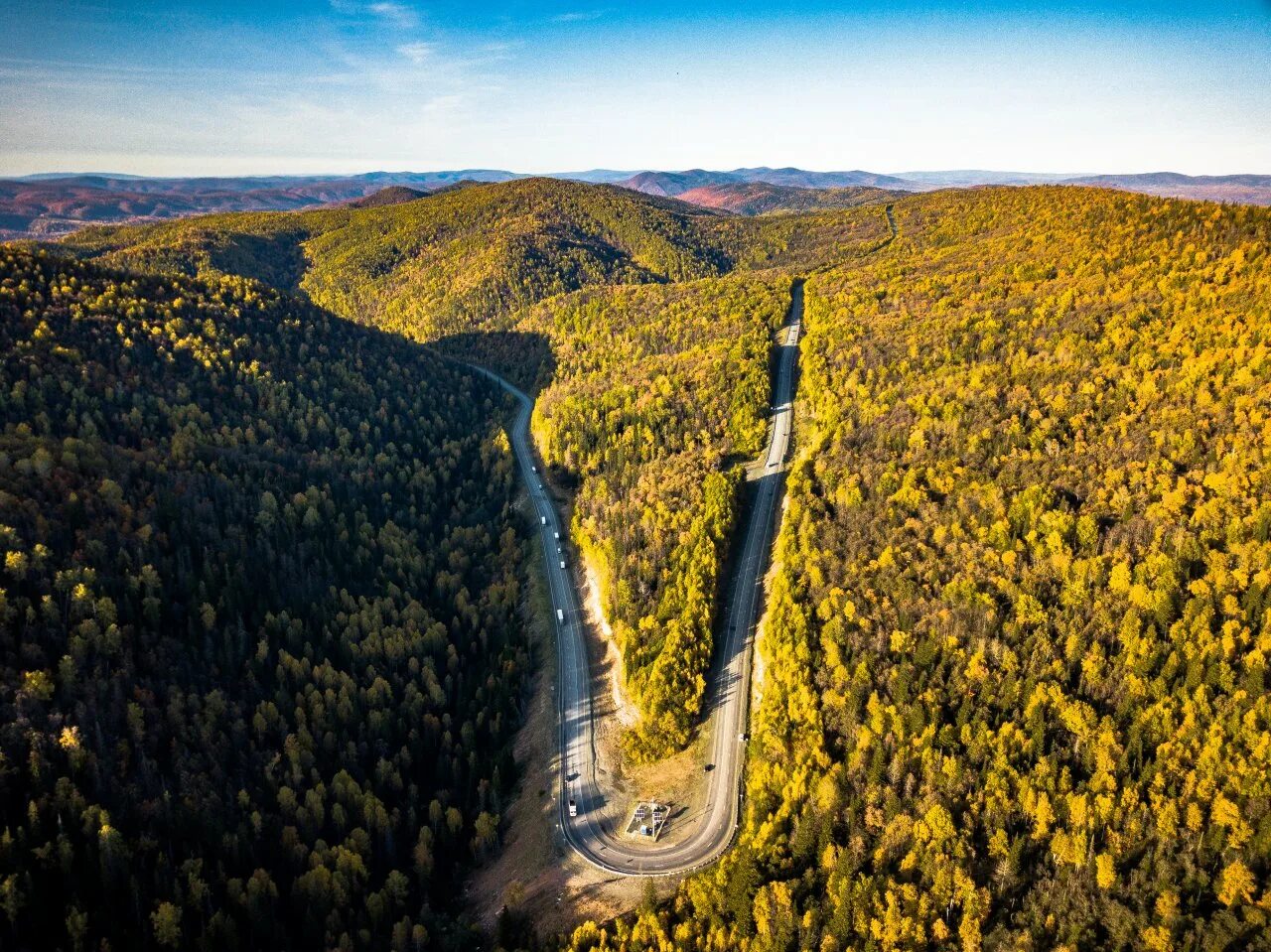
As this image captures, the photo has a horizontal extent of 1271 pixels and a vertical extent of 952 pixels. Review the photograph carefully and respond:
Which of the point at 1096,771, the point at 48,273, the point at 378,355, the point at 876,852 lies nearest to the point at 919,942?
the point at 876,852

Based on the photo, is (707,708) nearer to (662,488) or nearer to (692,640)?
(692,640)

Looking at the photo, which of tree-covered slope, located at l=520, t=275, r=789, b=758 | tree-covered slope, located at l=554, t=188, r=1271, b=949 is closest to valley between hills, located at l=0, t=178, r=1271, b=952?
tree-covered slope, located at l=554, t=188, r=1271, b=949

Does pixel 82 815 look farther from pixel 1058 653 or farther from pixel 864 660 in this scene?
pixel 1058 653

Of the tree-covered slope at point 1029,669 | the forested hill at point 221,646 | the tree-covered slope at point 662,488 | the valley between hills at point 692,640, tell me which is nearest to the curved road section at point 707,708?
the valley between hills at point 692,640

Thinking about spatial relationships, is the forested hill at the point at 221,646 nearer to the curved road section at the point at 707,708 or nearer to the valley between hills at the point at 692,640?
the valley between hills at the point at 692,640

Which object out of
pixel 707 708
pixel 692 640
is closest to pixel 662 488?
pixel 692 640
